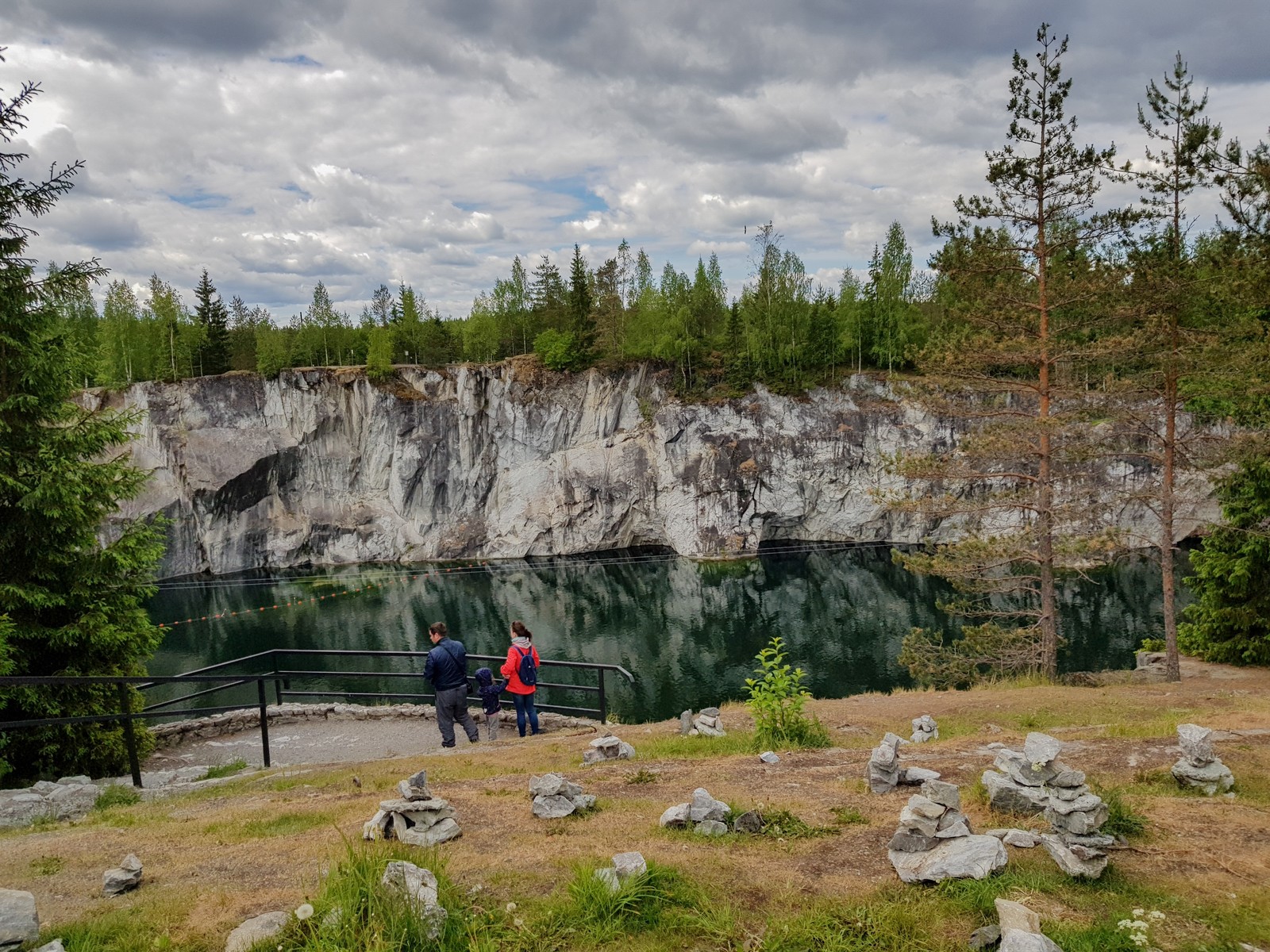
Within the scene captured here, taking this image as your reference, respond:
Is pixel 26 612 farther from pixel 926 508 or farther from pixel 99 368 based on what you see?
pixel 926 508

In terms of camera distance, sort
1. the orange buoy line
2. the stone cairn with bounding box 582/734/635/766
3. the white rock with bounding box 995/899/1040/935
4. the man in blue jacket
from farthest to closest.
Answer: the orange buoy line → the man in blue jacket → the stone cairn with bounding box 582/734/635/766 → the white rock with bounding box 995/899/1040/935

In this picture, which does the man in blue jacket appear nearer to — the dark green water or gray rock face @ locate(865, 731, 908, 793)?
gray rock face @ locate(865, 731, 908, 793)

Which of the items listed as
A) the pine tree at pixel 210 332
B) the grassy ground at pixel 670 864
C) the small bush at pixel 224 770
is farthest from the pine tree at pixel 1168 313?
the pine tree at pixel 210 332

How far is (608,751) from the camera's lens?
8.49 meters

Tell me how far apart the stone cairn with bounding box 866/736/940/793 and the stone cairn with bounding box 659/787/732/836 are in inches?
61.8

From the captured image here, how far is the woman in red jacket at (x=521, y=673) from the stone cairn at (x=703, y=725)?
7.62 ft

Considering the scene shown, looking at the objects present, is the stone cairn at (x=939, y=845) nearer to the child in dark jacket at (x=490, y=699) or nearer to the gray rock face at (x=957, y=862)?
the gray rock face at (x=957, y=862)

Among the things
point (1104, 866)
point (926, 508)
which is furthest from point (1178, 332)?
point (1104, 866)

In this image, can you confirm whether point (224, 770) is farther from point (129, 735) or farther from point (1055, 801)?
point (1055, 801)

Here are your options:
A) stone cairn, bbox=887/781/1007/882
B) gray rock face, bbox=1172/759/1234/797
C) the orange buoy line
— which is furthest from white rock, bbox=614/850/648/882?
the orange buoy line

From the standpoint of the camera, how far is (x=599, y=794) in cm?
666

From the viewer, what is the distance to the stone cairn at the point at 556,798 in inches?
231

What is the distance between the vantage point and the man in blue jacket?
10.6 metres

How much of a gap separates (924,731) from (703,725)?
2895 mm
